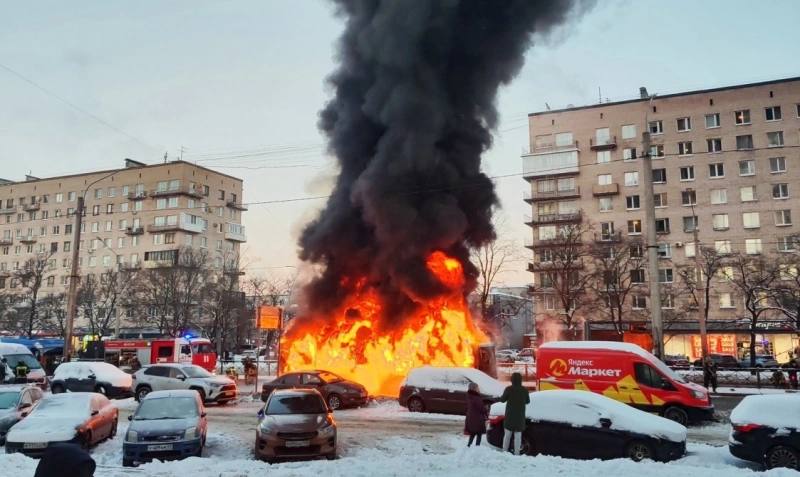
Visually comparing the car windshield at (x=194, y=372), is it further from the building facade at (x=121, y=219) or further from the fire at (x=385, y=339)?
the building facade at (x=121, y=219)

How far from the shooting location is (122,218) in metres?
81.9

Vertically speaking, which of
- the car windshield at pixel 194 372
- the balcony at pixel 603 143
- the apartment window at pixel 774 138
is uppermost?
the balcony at pixel 603 143

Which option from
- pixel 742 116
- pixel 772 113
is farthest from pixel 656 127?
pixel 772 113

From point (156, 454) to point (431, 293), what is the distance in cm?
1740

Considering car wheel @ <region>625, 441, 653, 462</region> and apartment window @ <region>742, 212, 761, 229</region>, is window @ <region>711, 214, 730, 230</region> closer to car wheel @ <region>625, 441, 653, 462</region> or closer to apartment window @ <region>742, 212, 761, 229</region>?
apartment window @ <region>742, 212, 761, 229</region>

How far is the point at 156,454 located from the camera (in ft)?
39.0

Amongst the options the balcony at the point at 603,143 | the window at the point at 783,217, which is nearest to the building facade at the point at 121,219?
the balcony at the point at 603,143

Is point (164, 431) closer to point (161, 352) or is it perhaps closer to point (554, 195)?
point (161, 352)

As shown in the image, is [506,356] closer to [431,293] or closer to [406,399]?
[431,293]

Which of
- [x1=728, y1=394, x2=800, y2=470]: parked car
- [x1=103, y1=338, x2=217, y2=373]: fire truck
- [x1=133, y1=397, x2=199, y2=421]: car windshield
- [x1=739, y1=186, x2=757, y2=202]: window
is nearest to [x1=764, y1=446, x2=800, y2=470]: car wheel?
[x1=728, y1=394, x2=800, y2=470]: parked car

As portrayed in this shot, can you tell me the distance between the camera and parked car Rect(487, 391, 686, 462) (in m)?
11.6

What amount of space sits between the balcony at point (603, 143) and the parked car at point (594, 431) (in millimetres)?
53959

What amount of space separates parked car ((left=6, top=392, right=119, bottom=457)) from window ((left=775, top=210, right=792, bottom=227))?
5760 cm

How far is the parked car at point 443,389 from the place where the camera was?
770 inches
